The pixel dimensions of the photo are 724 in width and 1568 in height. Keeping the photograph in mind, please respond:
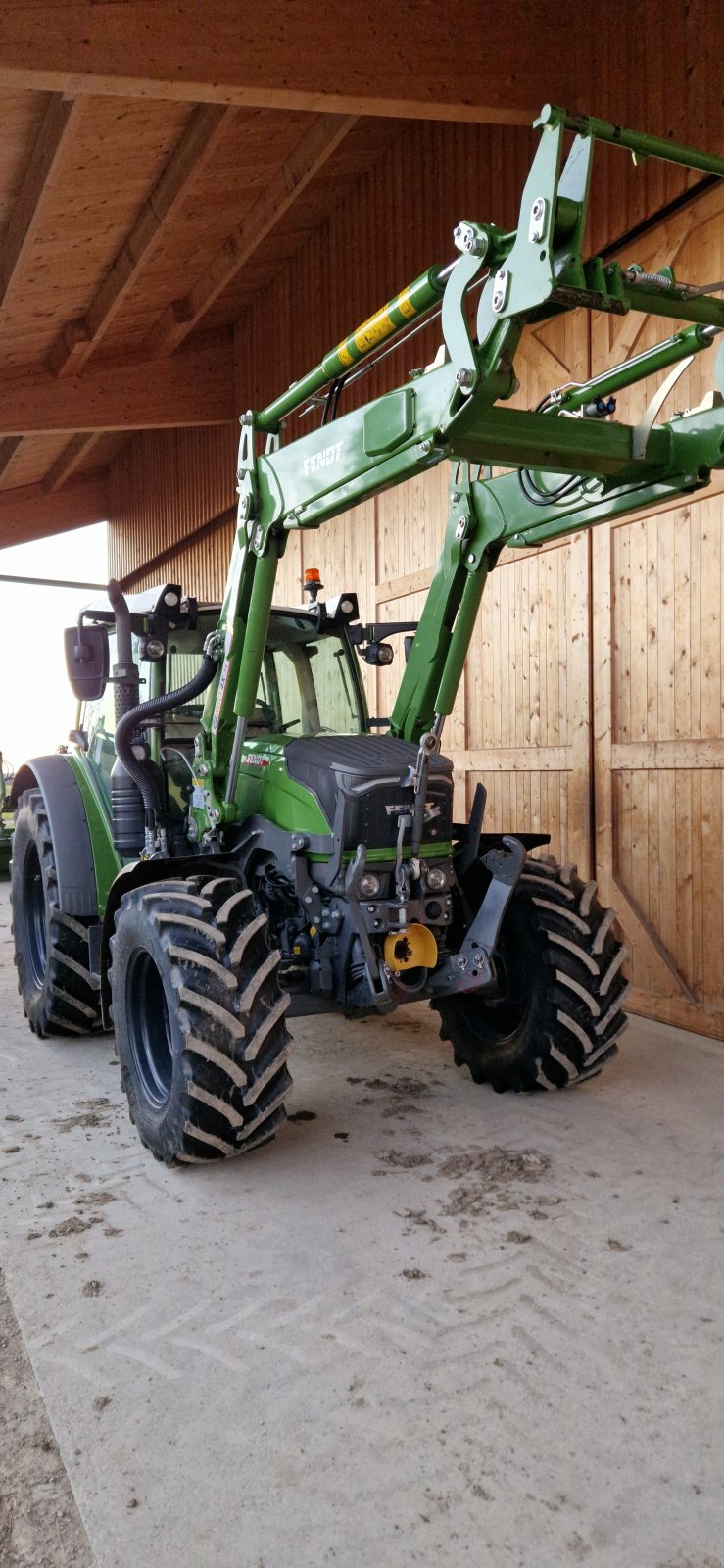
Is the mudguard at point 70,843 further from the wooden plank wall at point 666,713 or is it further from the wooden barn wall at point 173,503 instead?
the wooden barn wall at point 173,503

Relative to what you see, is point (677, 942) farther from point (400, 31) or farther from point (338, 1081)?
point (400, 31)

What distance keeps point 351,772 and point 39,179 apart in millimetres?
5366

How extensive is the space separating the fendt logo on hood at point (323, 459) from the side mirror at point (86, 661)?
1146 millimetres

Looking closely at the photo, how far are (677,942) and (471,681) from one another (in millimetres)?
2536

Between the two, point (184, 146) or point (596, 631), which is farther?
point (184, 146)

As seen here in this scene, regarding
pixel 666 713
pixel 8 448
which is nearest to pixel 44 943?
pixel 666 713

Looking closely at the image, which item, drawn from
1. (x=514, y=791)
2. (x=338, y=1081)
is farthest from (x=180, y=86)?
(x=338, y=1081)

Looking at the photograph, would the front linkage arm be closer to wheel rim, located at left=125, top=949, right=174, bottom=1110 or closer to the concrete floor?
wheel rim, located at left=125, top=949, right=174, bottom=1110

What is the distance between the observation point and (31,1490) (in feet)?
6.68

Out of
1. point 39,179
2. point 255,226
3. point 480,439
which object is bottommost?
point 480,439

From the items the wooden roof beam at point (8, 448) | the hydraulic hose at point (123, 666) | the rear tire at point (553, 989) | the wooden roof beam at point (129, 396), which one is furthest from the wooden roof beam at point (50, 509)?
the rear tire at point (553, 989)

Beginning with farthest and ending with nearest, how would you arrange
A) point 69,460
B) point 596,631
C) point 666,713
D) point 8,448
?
point 69,460 → point 8,448 → point 596,631 → point 666,713

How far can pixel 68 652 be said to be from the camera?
421 cm

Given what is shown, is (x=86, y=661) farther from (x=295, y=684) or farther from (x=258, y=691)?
(x=295, y=684)
